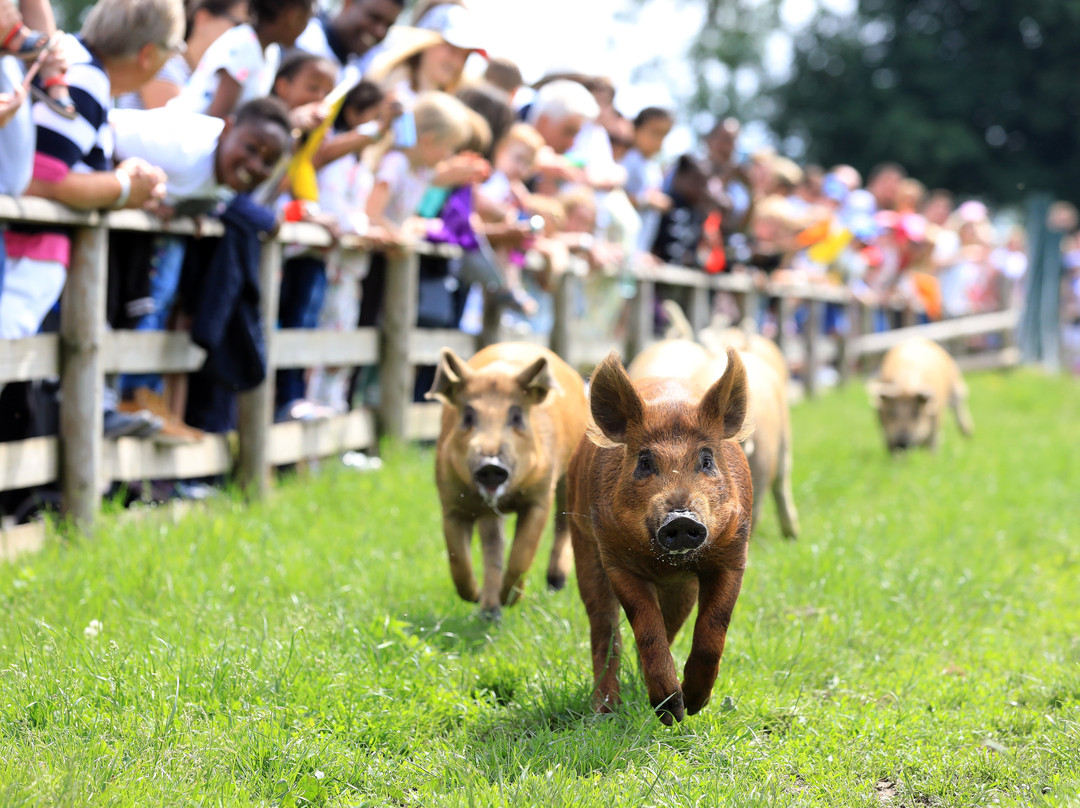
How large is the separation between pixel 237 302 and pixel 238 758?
10.6 ft

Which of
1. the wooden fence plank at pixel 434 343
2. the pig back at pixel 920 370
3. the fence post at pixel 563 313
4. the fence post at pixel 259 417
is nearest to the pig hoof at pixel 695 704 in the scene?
the fence post at pixel 259 417

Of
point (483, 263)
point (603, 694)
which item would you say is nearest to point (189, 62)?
point (483, 263)

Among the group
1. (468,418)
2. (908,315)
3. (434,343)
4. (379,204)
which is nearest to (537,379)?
(468,418)

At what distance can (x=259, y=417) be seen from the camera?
21.4ft

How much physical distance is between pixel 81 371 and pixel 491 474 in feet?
6.67

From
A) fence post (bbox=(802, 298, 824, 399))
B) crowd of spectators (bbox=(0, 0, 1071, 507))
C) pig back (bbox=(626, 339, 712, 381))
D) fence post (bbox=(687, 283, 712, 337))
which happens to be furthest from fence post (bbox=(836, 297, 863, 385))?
pig back (bbox=(626, 339, 712, 381))

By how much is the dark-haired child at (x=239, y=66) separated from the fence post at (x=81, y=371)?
1058mm

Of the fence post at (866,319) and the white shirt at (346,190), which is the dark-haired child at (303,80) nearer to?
the white shirt at (346,190)

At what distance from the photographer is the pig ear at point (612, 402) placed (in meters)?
3.62

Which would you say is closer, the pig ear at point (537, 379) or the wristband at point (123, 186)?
the pig ear at point (537, 379)

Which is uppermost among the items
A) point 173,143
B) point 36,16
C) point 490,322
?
point 36,16

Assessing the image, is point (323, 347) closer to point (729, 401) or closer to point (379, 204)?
point (379, 204)

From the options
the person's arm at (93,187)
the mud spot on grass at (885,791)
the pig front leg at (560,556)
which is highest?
the person's arm at (93,187)

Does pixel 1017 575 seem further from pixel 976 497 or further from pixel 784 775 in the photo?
pixel 784 775
